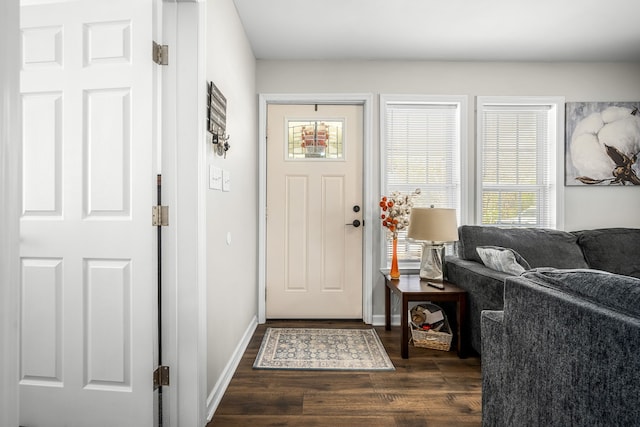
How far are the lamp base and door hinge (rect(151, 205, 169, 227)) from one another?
2.19m

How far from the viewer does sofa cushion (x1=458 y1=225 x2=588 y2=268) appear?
3.12 m

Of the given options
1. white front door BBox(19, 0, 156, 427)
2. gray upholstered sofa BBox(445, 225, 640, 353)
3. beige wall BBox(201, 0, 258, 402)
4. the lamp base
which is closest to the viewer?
white front door BBox(19, 0, 156, 427)

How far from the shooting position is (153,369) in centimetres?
173

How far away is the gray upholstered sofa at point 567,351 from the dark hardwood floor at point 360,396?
548 millimetres

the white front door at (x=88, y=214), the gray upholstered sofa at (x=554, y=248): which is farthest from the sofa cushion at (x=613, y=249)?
Answer: the white front door at (x=88, y=214)

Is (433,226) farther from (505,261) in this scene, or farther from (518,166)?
(518,166)

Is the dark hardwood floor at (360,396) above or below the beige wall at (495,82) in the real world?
below

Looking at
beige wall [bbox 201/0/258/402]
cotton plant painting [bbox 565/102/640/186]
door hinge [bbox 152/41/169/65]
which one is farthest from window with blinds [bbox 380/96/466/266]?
door hinge [bbox 152/41/169/65]

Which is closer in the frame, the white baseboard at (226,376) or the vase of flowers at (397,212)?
the white baseboard at (226,376)

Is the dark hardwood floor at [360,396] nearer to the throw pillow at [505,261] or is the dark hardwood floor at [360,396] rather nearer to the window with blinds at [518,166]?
the throw pillow at [505,261]

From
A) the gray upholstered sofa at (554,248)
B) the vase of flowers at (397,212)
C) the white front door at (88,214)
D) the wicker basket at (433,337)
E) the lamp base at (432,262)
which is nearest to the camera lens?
the white front door at (88,214)

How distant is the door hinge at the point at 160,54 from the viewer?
5.67 ft

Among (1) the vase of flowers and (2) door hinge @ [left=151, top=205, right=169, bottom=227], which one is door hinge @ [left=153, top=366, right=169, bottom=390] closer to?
(2) door hinge @ [left=151, top=205, right=169, bottom=227]

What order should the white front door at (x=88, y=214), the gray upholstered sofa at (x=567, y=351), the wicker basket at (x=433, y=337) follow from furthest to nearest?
the wicker basket at (x=433, y=337)
the white front door at (x=88, y=214)
the gray upholstered sofa at (x=567, y=351)
